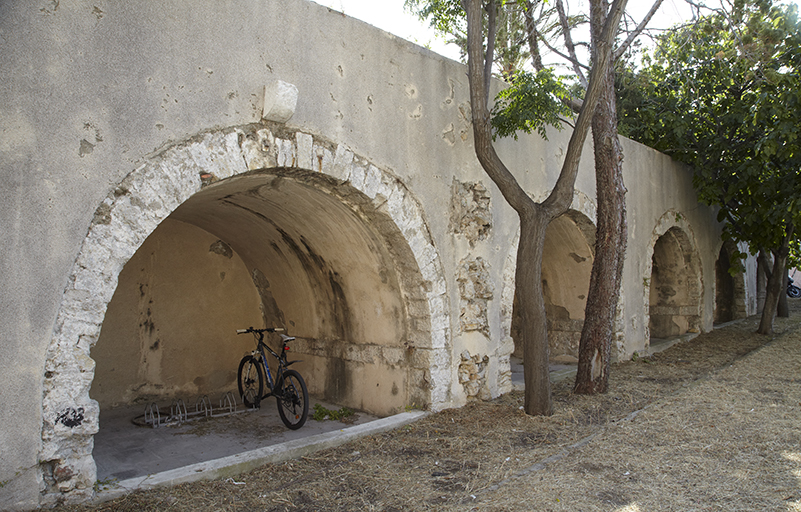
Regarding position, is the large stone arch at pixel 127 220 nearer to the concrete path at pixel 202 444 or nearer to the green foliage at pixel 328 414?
the concrete path at pixel 202 444

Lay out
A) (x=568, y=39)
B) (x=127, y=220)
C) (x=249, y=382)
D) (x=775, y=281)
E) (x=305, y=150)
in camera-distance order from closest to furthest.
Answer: (x=127, y=220)
(x=305, y=150)
(x=249, y=382)
(x=568, y=39)
(x=775, y=281)

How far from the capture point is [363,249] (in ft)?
17.1

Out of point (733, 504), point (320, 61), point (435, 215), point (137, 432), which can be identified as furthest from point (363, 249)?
point (733, 504)

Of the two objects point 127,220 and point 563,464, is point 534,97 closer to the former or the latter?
point 563,464

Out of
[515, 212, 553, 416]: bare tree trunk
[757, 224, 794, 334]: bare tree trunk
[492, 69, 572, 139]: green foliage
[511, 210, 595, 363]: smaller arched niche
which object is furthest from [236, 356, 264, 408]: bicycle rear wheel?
[757, 224, 794, 334]: bare tree trunk

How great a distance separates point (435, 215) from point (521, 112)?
122cm

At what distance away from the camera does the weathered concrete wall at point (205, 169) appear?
2.95 meters

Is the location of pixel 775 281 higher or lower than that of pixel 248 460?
higher

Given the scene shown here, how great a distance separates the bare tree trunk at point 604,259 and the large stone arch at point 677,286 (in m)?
4.84

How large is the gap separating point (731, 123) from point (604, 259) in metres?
5.30

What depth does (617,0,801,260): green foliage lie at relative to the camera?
27.1 feet

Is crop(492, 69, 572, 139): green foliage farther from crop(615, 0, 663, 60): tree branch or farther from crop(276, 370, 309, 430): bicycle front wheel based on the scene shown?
crop(276, 370, 309, 430): bicycle front wheel

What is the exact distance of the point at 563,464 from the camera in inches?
154

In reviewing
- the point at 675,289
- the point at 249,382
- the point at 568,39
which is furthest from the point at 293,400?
the point at 675,289
